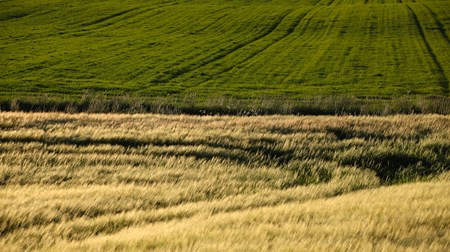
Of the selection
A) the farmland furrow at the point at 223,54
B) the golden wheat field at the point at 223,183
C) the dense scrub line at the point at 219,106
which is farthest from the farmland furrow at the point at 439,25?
the golden wheat field at the point at 223,183

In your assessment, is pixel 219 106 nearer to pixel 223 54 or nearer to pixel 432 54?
pixel 223 54

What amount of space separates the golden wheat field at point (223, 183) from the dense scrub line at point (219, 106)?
578cm

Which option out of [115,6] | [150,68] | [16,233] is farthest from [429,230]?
[115,6]

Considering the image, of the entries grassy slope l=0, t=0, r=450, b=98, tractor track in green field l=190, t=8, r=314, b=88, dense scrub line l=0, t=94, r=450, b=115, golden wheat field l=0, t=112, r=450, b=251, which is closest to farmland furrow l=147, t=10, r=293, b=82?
grassy slope l=0, t=0, r=450, b=98

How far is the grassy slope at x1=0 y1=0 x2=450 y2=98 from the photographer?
127 feet

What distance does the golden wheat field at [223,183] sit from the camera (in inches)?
320

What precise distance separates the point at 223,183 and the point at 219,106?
15857 mm

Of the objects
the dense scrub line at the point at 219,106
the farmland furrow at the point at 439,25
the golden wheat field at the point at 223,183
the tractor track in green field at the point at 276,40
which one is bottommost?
the farmland furrow at the point at 439,25

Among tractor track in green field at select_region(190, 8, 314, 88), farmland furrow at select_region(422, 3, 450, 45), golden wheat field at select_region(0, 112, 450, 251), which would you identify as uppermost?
golden wheat field at select_region(0, 112, 450, 251)

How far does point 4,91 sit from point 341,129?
68.8 ft

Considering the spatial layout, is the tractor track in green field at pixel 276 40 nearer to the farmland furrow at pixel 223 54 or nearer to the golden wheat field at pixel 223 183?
the farmland furrow at pixel 223 54

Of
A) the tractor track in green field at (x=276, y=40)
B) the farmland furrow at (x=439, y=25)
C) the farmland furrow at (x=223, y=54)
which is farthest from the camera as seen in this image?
the farmland furrow at (x=439, y=25)

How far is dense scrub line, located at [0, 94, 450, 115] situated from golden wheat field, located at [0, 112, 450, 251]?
578 centimetres

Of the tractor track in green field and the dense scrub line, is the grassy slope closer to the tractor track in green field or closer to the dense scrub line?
the tractor track in green field
